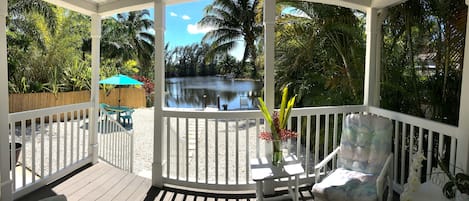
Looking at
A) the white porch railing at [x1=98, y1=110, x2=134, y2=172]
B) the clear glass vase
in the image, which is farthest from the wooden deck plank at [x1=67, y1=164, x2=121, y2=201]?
the clear glass vase

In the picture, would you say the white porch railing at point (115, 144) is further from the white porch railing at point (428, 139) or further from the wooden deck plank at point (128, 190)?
the white porch railing at point (428, 139)

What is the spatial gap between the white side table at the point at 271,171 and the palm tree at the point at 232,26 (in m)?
10.2

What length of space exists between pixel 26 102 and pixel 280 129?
1081 cm

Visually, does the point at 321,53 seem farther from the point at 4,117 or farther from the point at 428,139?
the point at 4,117

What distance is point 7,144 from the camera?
3168 mm

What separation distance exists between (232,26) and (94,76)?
965 cm

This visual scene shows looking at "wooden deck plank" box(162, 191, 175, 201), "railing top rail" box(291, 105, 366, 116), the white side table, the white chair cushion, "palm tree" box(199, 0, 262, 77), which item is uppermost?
"palm tree" box(199, 0, 262, 77)

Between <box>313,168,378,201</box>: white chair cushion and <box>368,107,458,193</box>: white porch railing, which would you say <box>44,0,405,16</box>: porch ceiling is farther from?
<box>313,168,378,201</box>: white chair cushion

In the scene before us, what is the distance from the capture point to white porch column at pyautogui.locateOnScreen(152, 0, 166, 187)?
3.63 m

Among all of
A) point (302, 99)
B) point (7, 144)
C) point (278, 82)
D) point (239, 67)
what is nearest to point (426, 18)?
point (302, 99)

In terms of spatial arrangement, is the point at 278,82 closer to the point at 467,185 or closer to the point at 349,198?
the point at 349,198

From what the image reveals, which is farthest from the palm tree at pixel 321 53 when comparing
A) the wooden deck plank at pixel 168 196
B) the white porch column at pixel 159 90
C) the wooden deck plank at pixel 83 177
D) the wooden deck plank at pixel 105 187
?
the wooden deck plank at pixel 83 177

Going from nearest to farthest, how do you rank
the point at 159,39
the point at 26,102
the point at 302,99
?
the point at 159,39
the point at 302,99
the point at 26,102

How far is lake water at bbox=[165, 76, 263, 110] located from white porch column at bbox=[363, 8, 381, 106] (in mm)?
10326
